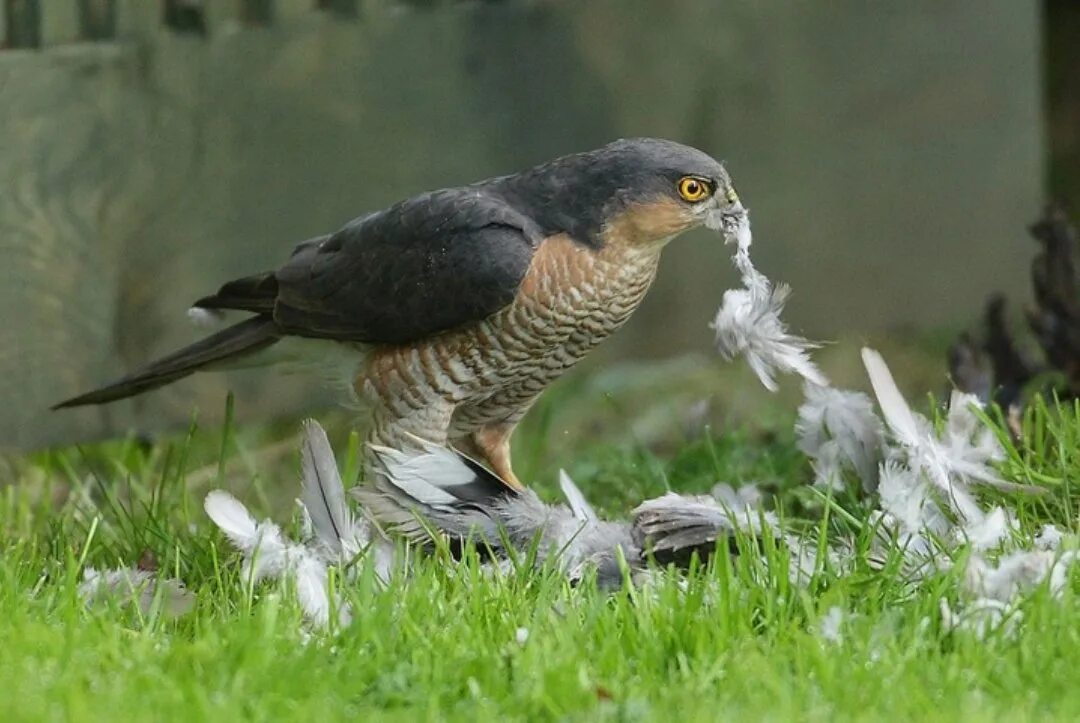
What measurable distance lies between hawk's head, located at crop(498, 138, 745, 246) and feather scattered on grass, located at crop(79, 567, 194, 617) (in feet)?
4.02

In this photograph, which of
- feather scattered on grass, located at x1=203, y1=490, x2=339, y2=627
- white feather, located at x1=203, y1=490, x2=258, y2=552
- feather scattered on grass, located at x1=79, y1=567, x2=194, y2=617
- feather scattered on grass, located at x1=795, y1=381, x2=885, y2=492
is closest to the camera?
feather scattered on grass, located at x1=203, y1=490, x2=339, y2=627

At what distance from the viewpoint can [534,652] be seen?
3.17 metres

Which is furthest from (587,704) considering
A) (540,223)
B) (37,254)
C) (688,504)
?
(37,254)

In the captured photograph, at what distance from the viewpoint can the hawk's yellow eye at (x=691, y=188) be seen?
4.16m

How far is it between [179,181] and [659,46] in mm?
2019

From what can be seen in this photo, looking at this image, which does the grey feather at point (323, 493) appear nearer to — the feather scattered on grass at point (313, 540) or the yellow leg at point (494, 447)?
the feather scattered on grass at point (313, 540)

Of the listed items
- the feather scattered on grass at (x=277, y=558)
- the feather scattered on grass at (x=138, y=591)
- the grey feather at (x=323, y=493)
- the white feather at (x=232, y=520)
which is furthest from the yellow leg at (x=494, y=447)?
the feather scattered on grass at (x=138, y=591)

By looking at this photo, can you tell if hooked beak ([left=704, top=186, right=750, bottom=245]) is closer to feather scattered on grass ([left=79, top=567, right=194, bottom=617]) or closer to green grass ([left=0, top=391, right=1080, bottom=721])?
green grass ([left=0, top=391, right=1080, bottom=721])

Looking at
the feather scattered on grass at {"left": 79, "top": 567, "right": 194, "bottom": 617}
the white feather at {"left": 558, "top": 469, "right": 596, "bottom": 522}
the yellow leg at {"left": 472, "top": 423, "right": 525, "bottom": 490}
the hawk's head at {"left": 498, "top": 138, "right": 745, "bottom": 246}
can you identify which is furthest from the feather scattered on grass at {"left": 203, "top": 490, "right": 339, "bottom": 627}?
the hawk's head at {"left": 498, "top": 138, "right": 745, "bottom": 246}

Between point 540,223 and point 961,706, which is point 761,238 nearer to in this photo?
point 540,223

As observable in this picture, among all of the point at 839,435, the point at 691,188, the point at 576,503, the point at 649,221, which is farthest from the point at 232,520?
the point at 839,435

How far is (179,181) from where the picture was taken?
567cm

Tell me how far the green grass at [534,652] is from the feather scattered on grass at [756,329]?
63 cm

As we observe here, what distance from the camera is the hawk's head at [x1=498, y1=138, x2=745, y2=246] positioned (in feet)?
13.7
